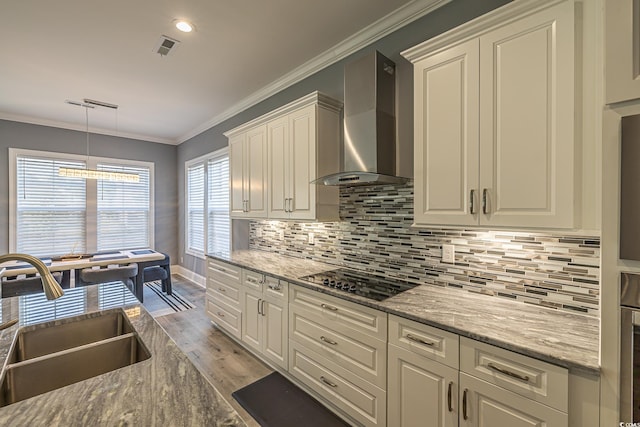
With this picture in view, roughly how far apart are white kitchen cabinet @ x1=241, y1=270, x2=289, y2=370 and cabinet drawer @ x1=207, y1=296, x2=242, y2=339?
0.12 m

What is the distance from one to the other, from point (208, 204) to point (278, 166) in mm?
2686

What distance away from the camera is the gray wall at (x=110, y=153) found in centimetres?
454

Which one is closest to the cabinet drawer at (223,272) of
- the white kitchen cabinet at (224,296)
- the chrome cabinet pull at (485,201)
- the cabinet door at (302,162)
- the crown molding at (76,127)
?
the white kitchen cabinet at (224,296)

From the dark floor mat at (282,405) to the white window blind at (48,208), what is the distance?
4.73 meters

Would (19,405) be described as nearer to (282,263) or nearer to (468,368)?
(468,368)

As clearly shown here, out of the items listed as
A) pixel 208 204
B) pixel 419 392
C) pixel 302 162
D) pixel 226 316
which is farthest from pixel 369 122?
pixel 208 204

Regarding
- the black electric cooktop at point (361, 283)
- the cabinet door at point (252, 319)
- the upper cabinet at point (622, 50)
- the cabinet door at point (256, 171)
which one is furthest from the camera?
the cabinet door at point (256, 171)

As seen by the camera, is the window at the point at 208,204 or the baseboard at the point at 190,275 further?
Result: the baseboard at the point at 190,275

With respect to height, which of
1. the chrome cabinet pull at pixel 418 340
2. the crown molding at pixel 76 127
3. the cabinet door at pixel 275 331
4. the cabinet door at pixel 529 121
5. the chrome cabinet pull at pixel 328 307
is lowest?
the cabinet door at pixel 275 331

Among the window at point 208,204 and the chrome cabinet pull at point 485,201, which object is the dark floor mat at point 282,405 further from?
the window at point 208,204

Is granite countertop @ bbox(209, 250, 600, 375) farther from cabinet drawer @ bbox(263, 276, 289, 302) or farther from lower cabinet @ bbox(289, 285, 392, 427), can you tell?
cabinet drawer @ bbox(263, 276, 289, 302)

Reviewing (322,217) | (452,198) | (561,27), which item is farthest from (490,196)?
(322,217)

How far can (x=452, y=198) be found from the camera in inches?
67.0

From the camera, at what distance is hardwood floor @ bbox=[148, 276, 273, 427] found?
2457 millimetres
